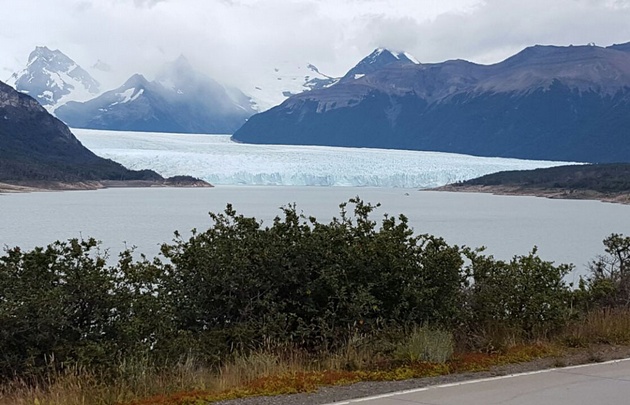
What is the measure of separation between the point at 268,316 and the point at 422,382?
95.4 inches

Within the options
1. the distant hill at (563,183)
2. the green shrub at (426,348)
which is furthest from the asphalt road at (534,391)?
the distant hill at (563,183)

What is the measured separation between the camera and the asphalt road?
7121 mm

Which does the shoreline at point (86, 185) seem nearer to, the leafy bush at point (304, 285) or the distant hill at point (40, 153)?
the distant hill at point (40, 153)

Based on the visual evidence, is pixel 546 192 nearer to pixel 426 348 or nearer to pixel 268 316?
pixel 268 316

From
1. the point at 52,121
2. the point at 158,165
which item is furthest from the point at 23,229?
the point at 52,121

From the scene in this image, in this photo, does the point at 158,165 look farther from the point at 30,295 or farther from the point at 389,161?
the point at 30,295

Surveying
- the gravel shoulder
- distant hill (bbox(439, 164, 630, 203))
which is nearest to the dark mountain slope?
distant hill (bbox(439, 164, 630, 203))

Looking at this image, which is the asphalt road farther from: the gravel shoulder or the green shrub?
the green shrub

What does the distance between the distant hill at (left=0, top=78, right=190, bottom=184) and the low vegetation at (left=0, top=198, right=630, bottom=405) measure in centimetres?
9989

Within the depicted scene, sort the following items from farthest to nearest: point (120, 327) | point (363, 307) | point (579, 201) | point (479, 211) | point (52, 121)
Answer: point (52, 121)
point (579, 201)
point (479, 211)
point (363, 307)
point (120, 327)

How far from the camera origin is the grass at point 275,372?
748 cm

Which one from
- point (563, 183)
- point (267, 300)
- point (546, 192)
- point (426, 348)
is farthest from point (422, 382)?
point (563, 183)

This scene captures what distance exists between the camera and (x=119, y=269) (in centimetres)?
1027

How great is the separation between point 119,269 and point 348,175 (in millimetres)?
76681
